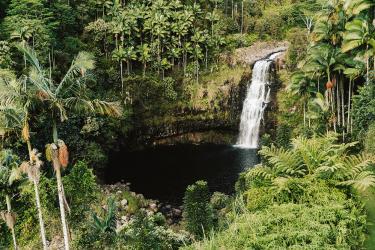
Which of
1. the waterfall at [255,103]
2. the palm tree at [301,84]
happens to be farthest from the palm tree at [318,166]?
the waterfall at [255,103]

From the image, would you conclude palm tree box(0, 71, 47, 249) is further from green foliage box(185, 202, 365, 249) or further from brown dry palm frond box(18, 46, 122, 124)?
green foliage box(185, 202, 365, 249)

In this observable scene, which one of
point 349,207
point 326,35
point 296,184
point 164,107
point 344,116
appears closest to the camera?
point 349,207

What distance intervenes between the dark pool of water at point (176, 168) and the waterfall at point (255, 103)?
254 centimetres

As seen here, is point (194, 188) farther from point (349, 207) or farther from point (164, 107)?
point (164, 107)

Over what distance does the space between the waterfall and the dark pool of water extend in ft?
8.34

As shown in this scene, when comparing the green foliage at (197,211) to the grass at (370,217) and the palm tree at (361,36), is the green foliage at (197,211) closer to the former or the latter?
the palm tree at (361,36)

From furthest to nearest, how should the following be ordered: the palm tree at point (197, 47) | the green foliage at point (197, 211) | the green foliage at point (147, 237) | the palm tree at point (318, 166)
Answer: the palm tree at point (197, 47)
the green foliage at point (197, 211)
the green foliage at point (147, 237)
the palm tree at point (318, 166)

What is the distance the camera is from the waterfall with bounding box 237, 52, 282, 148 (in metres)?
48.3

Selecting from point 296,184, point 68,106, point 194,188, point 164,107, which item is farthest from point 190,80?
point 296,184

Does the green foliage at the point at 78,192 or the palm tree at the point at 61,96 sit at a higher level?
the palm tree at the point at 61,96

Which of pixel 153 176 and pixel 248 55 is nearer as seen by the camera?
pixel 153 176

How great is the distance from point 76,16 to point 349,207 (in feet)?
156

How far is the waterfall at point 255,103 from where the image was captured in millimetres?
48344

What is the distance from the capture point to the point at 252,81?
49062 millimetres
